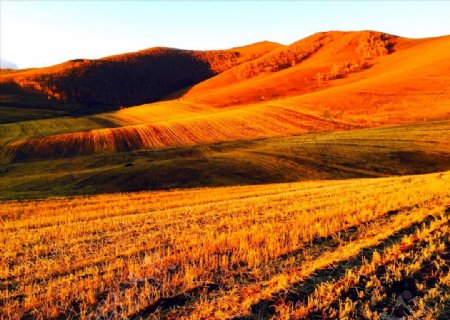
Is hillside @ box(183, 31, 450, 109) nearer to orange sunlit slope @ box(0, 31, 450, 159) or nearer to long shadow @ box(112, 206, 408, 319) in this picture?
orange sunlit slope @ box(0, 31, 450, 159)

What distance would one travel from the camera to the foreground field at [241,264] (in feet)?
21.3

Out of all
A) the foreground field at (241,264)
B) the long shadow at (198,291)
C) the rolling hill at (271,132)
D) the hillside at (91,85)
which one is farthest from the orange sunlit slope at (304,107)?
the hillside at (91,85)

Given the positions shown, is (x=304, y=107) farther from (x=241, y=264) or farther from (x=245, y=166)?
(x=241, y=264)

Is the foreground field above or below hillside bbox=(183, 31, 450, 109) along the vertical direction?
below

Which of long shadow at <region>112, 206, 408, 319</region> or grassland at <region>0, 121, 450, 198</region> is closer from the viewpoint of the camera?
long shadow at <region>112, 206, 408, 319</region>

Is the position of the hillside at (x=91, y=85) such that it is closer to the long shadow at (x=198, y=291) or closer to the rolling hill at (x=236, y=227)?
A: the rolling hill at (x=236, y=227)

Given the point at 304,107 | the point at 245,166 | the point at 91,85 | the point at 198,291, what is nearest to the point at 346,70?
the point at 304,107

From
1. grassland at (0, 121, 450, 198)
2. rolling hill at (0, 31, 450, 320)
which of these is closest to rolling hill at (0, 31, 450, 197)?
grassland at (0, 121, 450, 198)

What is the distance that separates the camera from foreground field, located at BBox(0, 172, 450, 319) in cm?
648

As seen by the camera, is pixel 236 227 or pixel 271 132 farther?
pixel 271 132

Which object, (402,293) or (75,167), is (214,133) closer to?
(75,167)

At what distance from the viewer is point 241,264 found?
340 inches

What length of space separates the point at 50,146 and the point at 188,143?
78.2 ft

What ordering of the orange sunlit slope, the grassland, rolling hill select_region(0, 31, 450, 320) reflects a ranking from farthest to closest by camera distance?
the orange sunlit slope
the grassland
rolling hill select_region(0, 31, 450, 320)
